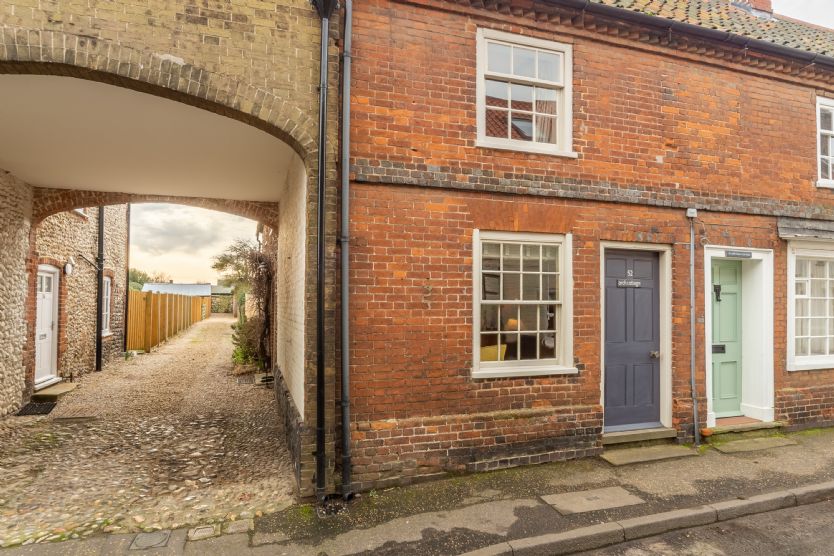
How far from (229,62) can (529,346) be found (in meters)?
4.66

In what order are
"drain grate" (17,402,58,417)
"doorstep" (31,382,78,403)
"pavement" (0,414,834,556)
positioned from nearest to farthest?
"pavement" (0,414,834,556), "drain grate" (17,402,58,417), "doorstep" (31,382,78,403)

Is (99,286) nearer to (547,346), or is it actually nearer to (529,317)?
(529,317)

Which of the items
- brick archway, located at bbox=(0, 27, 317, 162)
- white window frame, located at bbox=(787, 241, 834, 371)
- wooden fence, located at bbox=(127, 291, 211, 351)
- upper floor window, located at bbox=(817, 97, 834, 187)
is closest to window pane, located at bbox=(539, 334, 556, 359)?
brick archway, located at bbox=(0, 27, 317, 162)

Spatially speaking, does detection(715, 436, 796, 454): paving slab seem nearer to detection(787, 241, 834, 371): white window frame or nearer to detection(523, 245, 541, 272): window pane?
detection(787, 241, 834, 371): white window frame

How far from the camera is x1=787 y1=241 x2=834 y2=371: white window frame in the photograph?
718 cm

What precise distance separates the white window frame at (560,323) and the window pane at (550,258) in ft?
0.18

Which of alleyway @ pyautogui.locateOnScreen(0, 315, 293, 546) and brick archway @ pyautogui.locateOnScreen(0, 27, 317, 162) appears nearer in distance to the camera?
brick archway @ pyautogui.locateOnScreen(0, 27, 317, 162)

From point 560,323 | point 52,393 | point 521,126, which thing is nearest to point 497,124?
point 521,126

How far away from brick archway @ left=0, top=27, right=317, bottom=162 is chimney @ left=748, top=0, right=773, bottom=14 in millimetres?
10008

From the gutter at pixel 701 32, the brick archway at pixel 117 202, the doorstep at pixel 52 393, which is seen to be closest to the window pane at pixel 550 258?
the gutter at pixel 701 32

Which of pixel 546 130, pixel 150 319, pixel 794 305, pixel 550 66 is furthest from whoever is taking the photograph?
pixel 150 319

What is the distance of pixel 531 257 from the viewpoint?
19.4 feet

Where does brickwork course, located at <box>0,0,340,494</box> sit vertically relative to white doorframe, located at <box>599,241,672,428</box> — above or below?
above

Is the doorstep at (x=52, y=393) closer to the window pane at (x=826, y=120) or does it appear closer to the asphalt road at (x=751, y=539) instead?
the asphalt road at (x=751, y=539)
